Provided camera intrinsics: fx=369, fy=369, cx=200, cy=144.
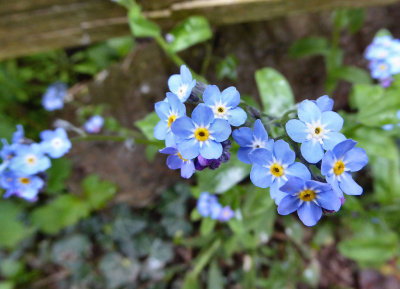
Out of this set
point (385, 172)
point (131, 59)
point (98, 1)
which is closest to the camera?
point (98, 1)

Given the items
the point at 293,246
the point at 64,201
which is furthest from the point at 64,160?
the point at 293,246

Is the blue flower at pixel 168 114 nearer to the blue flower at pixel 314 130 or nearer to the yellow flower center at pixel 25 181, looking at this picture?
the blue flower at pixel 314 130

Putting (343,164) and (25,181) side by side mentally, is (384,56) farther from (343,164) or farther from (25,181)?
(25,181)

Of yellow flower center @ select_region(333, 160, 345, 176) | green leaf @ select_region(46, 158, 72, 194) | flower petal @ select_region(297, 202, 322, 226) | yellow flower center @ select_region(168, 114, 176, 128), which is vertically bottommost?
flower petal @ select_region(297, 202, 322, 226)

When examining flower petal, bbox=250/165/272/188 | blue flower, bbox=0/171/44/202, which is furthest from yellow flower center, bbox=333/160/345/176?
blue flower, bbox=0/171/44/202

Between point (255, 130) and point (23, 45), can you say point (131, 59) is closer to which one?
point (23, 45)

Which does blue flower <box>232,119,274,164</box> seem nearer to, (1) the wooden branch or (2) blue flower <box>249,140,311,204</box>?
(2) blue flower <box>249,140,311,204</box>

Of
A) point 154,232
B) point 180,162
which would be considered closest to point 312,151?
point 180,162
